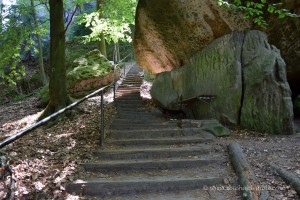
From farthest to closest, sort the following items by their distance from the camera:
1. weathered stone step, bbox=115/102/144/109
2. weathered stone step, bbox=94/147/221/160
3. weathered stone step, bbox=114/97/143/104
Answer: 1. weathered stone step, bbox=114/97/143/104
2. weathered stone step, bbox=115/102/144/109
3. weathered stone step, bbox=94/147/221/160

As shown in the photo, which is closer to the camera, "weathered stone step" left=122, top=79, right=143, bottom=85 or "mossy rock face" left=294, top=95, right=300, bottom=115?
"mossy rock face" left=294, top=95, right=300, bottom=115

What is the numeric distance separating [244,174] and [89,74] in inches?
396

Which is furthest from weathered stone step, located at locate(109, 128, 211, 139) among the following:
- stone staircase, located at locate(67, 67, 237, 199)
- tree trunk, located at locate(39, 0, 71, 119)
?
tree trunk, located at locate(39, 0, 71, 119)

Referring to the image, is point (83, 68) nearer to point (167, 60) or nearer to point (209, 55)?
point (167, 60)

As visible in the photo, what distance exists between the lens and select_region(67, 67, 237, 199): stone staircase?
4.16 meters

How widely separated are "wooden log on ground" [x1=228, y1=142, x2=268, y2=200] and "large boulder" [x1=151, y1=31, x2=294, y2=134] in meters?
2.21

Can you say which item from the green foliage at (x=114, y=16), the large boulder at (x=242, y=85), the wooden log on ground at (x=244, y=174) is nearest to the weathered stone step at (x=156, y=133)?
the large boulder at (x=242, y=85)

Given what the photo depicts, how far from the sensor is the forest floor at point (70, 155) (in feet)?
→ 12.4

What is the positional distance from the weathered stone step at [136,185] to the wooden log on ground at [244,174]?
360 millimetres

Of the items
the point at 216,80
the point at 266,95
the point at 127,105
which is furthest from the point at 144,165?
the point at 127,105

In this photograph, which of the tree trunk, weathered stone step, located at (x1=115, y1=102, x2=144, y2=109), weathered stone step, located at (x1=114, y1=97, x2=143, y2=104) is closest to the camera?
the tree trunk

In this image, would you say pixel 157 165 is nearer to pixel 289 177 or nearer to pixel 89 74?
pixel 289 177

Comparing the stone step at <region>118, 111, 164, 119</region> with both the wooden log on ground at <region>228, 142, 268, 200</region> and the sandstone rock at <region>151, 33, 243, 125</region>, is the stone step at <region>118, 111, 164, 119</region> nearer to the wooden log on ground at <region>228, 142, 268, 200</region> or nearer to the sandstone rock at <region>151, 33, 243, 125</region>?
the sandstone rock at <region>151, 33, 243, 125</region>

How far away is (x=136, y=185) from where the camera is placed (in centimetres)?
426
